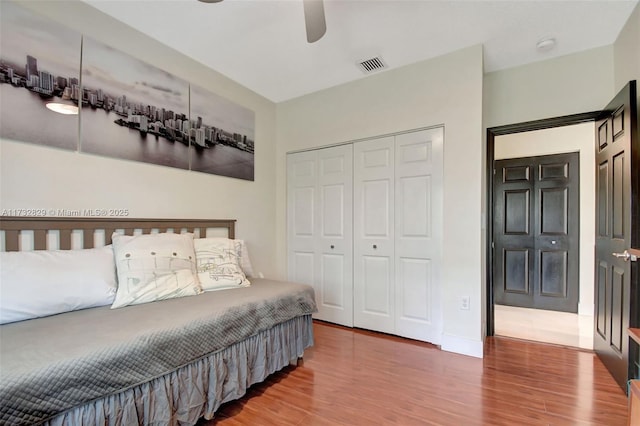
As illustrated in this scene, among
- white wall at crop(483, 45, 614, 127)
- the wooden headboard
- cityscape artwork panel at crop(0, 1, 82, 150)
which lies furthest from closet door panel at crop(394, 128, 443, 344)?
cityscape artwork panel at crop(0, 1, 82, 150)

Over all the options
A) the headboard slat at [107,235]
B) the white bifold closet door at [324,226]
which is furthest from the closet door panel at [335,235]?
the headboard slat at [107,235]

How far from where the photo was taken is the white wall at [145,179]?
5.57 feet

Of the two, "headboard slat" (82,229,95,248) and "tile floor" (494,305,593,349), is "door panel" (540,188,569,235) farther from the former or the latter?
"headboard slat" (82,229,95,248)

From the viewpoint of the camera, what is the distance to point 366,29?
2.22 metres

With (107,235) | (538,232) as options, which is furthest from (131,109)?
(538,232)

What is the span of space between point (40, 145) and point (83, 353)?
1360mm

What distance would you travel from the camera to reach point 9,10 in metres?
1.61

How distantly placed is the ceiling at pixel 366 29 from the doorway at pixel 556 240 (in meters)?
0.81

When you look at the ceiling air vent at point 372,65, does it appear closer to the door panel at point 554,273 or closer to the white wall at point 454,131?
the white wall at point 454,131

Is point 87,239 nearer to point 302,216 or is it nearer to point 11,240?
point 11,240

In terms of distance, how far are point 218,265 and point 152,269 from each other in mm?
491

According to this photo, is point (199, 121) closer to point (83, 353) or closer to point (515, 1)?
point (83, 353)

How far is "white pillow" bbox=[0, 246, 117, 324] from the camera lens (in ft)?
4.58

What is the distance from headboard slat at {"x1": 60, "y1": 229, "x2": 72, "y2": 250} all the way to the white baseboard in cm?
289
